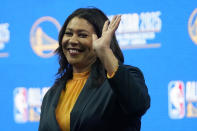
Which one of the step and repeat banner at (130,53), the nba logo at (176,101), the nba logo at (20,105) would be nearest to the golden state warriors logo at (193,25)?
the step and repeat banner at (130,53)

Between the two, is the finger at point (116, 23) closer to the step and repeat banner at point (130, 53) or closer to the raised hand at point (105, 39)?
the raised hand at point (105, 39)

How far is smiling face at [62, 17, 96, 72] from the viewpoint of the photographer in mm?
1325

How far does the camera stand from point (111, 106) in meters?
1.17

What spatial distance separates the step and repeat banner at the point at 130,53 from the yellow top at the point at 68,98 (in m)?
0.91

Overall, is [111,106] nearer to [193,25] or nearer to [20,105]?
[193,25]

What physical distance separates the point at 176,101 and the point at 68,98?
39.4 inches

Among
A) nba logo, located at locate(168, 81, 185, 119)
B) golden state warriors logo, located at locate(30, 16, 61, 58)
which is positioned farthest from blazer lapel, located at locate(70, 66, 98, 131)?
golden state warriors logo, located at locate(30, 16, 61, 58)

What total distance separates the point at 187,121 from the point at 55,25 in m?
1.05

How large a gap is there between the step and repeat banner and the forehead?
3.17ft

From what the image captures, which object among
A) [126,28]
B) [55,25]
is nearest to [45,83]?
[55,25]

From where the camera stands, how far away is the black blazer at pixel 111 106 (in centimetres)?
109

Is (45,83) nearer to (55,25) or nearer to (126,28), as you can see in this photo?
(55,25)

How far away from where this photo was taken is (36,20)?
2613 millimetres

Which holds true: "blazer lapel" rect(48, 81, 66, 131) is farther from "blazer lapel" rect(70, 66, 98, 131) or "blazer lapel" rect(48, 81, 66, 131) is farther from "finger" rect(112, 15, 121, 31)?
"finger" rect(112, 15, 121, 31)
